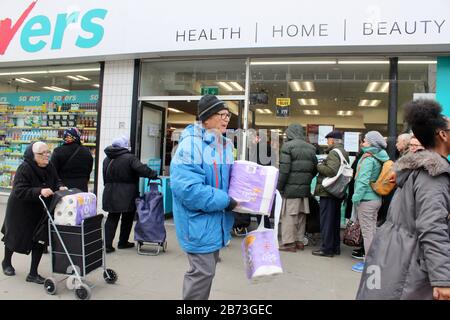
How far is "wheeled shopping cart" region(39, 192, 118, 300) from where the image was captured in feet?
13.0

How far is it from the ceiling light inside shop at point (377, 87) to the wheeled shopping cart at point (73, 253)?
17.7 feet

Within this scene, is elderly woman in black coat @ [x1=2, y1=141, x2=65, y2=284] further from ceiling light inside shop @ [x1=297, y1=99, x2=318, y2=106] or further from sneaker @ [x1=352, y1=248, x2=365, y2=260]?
ceiling light inside shop @ [x1=297, y1=99, x2=318, y2=106]

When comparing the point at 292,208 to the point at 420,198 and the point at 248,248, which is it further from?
the point at 420,198

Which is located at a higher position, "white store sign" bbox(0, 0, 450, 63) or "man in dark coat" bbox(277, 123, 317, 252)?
"white store sign" bbox(0, 0, 450, 63)

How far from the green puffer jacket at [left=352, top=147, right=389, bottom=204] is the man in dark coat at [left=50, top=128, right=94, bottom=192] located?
398cm

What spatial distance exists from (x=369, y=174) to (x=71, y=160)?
4.24 meters

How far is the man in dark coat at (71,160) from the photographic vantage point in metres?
5.62

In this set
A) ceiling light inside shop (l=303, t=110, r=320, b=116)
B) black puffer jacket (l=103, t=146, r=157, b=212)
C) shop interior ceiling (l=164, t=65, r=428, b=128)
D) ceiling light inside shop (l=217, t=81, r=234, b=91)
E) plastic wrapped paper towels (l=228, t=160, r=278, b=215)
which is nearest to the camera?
plastic wrapped paper towels (l=228, t=160, r=278, b=215)

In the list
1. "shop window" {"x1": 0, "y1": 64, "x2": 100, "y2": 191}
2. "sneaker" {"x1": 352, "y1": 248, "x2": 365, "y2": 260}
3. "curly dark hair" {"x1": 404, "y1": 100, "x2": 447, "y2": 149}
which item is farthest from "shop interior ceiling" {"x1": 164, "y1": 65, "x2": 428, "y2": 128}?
"curly dark hair" {"x1": 404, "y1": 100, "x2": 447, "y2": 149}

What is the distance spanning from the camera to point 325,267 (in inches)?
208

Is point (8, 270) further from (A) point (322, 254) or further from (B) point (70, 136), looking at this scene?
(A) point (322, 254)

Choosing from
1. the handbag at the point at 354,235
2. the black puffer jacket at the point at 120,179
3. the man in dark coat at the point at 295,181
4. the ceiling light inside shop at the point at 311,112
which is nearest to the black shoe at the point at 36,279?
the black puffer jacket at the point at 120,179

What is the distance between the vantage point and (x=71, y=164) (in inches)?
223

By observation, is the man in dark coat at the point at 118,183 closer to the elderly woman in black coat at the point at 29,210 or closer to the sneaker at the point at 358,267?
the elderly woman in black coat at the point at 29,210
